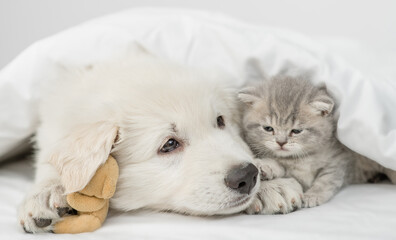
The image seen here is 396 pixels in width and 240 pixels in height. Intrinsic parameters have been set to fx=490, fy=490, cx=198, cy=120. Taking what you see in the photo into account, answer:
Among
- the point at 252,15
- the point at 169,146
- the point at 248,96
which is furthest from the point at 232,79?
the point at 252,15

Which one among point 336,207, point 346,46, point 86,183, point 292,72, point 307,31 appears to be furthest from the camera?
point 307,31

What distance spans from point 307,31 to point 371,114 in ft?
6.78

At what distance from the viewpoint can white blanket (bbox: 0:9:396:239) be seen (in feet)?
5.46

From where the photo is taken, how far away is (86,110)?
187cm

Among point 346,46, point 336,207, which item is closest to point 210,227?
point 336,207

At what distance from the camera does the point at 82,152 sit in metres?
1.72

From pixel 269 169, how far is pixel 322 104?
0.34 meters

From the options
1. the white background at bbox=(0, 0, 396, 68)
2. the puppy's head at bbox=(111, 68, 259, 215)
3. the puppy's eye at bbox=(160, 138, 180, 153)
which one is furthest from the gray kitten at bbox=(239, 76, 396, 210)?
the white background at bbox=(0, 0, 396, 68)

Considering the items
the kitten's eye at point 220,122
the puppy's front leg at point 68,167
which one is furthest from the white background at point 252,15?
the puppy's front leg at point 68,167

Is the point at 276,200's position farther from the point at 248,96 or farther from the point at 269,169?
the point at 248,96

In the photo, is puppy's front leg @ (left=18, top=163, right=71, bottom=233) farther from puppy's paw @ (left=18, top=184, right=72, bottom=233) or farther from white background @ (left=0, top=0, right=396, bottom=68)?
white background @ (left=0, top=0, right=396, bottom=68)

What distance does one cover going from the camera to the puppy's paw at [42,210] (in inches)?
68.3

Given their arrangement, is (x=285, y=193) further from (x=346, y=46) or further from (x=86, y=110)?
(x=346, y=46)

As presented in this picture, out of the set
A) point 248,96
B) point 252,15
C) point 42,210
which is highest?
point 248,96
